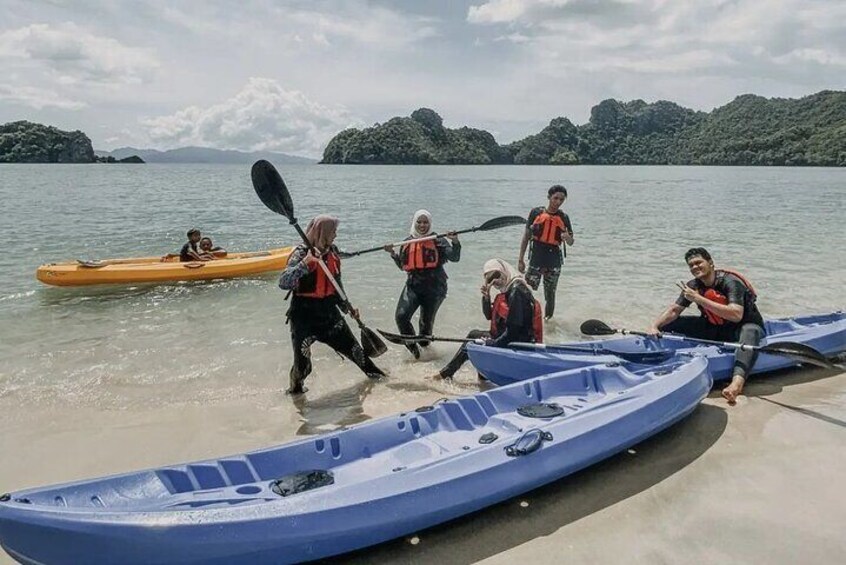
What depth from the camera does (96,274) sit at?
1055 centimetres

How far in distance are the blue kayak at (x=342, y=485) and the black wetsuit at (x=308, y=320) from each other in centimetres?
158

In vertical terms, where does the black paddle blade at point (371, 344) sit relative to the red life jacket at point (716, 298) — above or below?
below

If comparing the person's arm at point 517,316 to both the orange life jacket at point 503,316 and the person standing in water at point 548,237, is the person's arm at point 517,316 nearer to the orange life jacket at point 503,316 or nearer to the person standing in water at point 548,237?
the orange life jacket at point 503,316

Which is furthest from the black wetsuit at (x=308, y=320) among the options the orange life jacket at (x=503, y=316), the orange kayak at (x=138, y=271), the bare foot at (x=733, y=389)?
the orange kayak at (x=138, y=271)

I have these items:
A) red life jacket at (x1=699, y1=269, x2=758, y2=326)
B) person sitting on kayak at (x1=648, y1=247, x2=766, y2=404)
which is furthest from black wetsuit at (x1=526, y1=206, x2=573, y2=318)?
red life jacket at (x1=699, y1=269, x2=758, y2=326)

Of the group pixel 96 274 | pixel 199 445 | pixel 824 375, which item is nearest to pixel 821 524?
pixel 824 375

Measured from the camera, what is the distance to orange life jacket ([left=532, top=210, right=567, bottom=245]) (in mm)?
7469

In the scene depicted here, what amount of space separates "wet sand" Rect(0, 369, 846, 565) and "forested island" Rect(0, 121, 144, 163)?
389 feet

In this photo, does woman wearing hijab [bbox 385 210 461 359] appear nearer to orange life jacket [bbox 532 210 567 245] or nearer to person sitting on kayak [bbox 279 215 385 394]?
person sitting on kayak [bbox 279 215 385 394]

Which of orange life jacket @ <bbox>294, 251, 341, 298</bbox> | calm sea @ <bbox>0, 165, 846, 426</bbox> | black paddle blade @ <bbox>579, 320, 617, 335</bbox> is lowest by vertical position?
calm sea @ <bbox>0, 165, 846, 426</bbox>

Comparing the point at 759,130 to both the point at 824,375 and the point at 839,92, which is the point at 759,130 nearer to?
the point at 839,92

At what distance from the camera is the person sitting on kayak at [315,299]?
16.2ft

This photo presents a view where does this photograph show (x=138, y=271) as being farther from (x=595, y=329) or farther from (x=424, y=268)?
(x=595, y=329)

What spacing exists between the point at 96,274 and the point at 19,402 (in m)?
5.35
